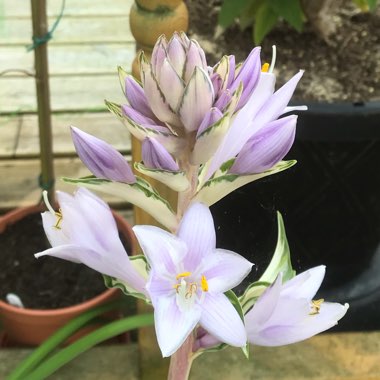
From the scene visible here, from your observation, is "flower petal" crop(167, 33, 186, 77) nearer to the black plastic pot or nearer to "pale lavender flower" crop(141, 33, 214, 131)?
"pale lavender flower" crop(141, 33, 214, 131)

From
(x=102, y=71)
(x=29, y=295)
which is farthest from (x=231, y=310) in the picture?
(x=102, y=71)

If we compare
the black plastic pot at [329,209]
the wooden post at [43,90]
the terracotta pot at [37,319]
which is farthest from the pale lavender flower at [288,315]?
the wooden post at [43,90]

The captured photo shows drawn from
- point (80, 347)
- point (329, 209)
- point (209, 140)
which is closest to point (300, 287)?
point (209, 140)

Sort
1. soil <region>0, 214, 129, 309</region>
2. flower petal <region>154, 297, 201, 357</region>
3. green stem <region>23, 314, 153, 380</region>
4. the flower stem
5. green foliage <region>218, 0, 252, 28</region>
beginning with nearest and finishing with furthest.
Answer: flower petal <region>154, 297, 201, 357</region> < the flower stem < green stem <region>23, 314, 153, 380</region> < green foliage <region>218, 0, 252, 28</region> < soil <region>0, 214, 129, 309</region>

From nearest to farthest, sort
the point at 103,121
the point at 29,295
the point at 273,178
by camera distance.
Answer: the point at 273,178 < the point at 29,295 < the point at 103,121

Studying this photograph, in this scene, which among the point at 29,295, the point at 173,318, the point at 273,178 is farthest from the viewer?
the point at 29,295

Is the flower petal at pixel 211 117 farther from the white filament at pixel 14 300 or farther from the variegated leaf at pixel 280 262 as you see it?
the white filament at pixel 14 300

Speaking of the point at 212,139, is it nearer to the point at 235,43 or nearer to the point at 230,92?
the point at 230,92

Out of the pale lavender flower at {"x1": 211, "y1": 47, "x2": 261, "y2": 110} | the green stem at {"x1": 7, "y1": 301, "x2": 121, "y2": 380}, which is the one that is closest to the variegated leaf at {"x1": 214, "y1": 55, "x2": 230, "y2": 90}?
the pale lavender flower at {"x1": 211, "y1": 47, "x2": 261, "y2": 110}
